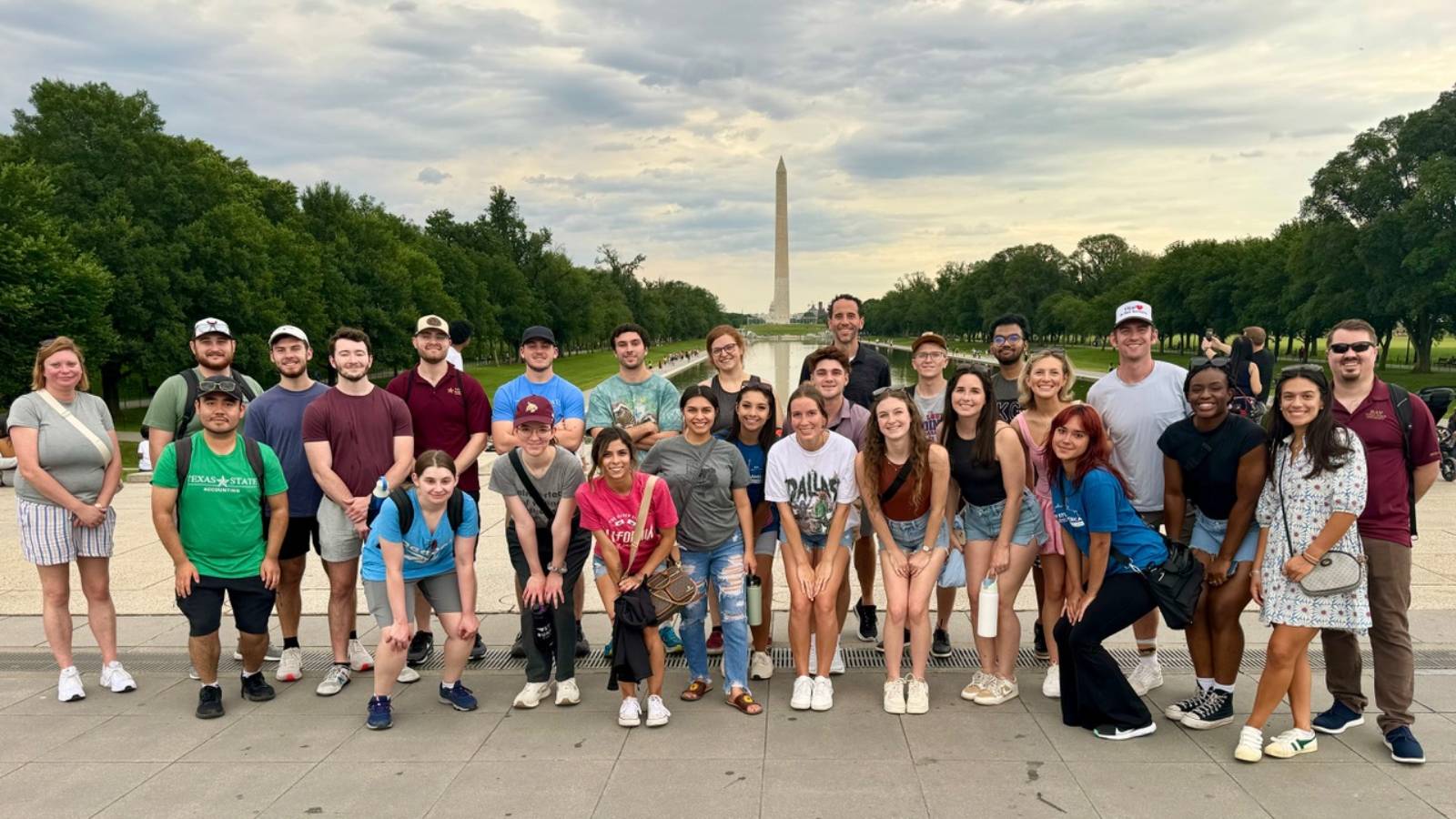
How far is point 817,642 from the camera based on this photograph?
5012 mm

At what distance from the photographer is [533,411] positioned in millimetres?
4934

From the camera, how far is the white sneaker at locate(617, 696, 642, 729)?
4.69 metres

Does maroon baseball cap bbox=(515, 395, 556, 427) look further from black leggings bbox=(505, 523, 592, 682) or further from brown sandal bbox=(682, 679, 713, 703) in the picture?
brown sandal bbox=(682, 679, 713, 703)

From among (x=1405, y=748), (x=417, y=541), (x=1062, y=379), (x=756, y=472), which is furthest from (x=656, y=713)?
(x=1405, y=748)

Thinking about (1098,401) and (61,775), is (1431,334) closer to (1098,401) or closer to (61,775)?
(1098,401)

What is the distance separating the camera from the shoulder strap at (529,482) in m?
5.07

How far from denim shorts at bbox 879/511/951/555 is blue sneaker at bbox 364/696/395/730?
2.91m

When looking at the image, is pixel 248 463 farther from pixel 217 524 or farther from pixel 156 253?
pixel 156 253

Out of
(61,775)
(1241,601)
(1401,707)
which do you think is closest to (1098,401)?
(1241,601)

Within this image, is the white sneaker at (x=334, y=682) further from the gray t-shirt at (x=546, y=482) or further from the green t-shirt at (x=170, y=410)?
the green t-shirt at (x=170, y=410)

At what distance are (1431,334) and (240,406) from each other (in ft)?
164

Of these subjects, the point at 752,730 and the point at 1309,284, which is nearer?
the point at 752,730

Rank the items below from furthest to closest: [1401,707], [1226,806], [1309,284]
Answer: [1309,284] < [1401,707] < [1226,806]

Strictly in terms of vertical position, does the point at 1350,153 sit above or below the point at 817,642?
above
